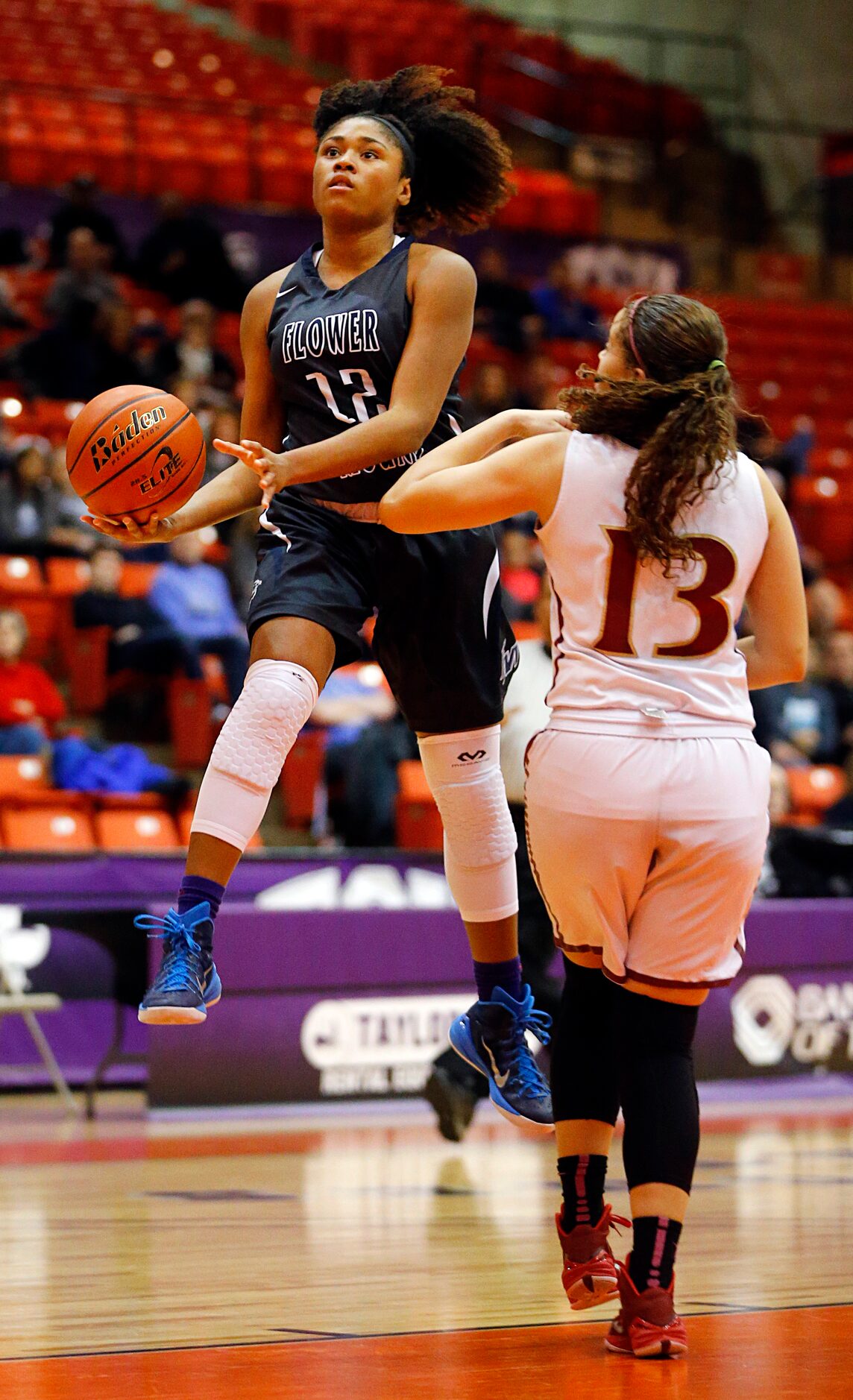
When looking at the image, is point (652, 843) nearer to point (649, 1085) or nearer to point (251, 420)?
point (649, 1085)

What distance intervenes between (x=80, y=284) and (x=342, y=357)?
30.7 ft

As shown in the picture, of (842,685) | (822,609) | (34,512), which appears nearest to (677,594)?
(34,512)

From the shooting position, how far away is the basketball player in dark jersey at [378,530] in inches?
145

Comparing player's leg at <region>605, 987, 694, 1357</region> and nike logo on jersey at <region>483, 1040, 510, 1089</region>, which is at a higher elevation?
player's leg at <region>605, 987, 694, 1357</region>

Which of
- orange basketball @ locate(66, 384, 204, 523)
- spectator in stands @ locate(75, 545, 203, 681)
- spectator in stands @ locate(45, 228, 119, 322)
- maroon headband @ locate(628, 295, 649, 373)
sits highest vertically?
maroon headband @ locate(628, 295, 649, 373)

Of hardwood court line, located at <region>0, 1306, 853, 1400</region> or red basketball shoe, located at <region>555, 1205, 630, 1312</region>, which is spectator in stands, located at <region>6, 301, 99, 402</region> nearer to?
red basketball shoe, located at <region>555, 1205, 630, 1312</region>

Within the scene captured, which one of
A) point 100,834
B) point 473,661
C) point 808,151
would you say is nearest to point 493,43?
point 808,151

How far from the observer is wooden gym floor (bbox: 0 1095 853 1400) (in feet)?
9.98

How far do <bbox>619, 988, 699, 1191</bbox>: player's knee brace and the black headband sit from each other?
6.08ft

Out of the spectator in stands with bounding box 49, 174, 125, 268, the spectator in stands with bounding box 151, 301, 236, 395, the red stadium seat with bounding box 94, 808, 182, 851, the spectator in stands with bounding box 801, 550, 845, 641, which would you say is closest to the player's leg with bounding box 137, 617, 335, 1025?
the red stadium seat with bounding box 94, 808, 182, 851

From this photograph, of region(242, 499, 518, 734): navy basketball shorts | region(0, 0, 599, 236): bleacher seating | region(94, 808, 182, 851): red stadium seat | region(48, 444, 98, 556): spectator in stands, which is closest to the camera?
region(242, 499, 518, 734): navy basketball shorts

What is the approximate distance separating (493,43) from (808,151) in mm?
3509

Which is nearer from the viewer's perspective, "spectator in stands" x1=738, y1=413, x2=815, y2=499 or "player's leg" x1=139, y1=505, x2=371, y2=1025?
"player's leg" x1=139, y1=505, x2=371, y2=1025

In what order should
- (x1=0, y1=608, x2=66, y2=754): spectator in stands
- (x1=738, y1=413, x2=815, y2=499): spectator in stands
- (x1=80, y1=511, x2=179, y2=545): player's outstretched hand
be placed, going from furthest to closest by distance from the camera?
(x1=738, y1=413, x2=815, y2=499): spectator in stands
(x1=0, y1=608, x2=66, y2=754): spectator in stands
(x1=80, y1=511, x2=179, y2=545): player's outstretched hand
